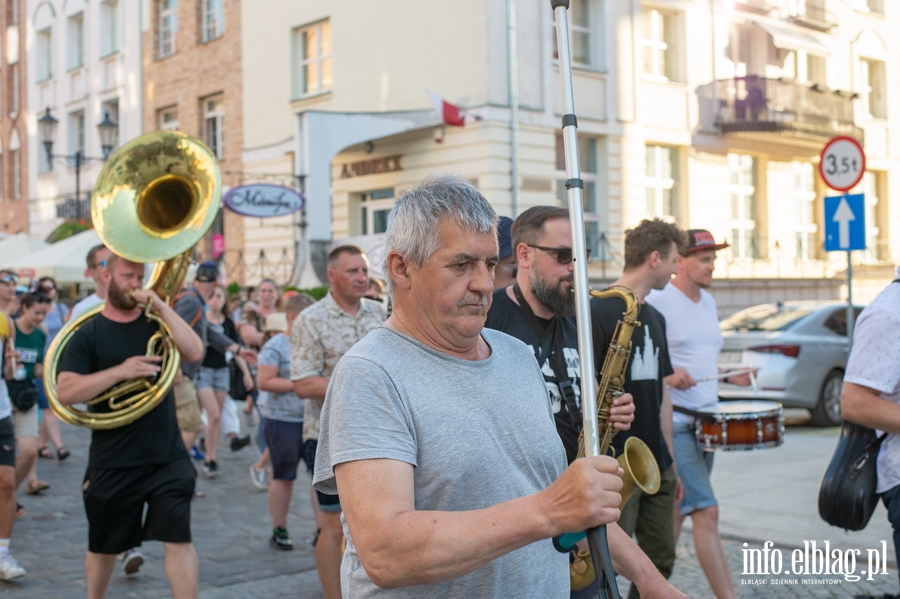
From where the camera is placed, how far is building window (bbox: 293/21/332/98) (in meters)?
22.7

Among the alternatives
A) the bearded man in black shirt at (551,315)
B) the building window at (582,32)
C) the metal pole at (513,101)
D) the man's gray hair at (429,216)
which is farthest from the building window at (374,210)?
the man's gray hair at (429,216)

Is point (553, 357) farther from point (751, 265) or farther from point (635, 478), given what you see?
point (751, 265)

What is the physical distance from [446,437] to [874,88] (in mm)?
28413

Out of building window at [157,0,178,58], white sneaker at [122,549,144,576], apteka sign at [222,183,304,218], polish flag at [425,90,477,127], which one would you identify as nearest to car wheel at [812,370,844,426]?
white sneaker at [122,549,144,576]

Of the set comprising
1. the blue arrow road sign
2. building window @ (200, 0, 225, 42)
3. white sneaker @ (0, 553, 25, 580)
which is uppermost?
building window @ (200, 0, 225, 42)

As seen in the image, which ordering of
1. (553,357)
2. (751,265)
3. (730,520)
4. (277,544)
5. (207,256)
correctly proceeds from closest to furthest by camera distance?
(553,357)
(277,544)
(730,520)
(751,265)
(207,256)

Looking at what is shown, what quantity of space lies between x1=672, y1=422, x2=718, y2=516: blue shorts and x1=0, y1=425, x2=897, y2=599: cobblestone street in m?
0.71

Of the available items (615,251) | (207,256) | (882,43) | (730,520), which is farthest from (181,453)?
(882,43)

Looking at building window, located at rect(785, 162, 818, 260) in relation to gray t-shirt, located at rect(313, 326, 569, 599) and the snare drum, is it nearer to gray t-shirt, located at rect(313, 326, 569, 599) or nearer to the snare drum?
the snare drum

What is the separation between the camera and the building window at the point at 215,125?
2589cm

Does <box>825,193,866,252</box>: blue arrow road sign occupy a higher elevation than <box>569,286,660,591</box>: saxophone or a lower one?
higher

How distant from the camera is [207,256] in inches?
1021

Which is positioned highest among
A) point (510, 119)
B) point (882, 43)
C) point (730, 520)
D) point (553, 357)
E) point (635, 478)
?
point (882, 43)

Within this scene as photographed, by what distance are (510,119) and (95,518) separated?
15374 mm
